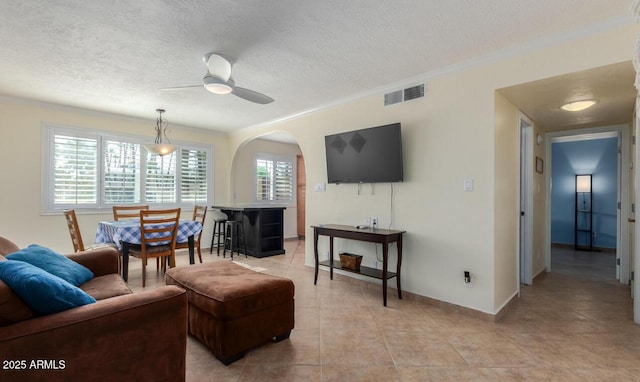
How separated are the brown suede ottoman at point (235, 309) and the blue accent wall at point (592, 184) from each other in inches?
268

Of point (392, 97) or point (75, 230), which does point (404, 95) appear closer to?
point (392, 97)

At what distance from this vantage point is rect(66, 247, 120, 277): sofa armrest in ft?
8.47

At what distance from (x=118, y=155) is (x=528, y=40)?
5.71m

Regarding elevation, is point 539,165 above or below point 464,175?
above

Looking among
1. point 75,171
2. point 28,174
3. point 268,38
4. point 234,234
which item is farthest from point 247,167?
point 268,38

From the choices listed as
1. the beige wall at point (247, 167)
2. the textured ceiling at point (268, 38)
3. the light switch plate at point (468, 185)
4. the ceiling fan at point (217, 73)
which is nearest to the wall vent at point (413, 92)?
the textured ceiling at point (268, 38)

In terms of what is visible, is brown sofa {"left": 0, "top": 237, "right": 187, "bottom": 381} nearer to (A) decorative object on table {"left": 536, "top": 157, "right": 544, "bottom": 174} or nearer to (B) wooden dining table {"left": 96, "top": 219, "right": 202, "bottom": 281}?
(B) wooden dining table {"left": 96, "top": 219, "right": 202, "bottom": 281}

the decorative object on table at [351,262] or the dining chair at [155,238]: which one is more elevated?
the dining chair at [155,238]

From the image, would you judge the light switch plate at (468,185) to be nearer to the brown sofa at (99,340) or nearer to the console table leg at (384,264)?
the console table leg at (384,264)

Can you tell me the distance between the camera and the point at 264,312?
7.24 feet

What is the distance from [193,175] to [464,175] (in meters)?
4.92

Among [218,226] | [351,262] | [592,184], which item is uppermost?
[592,184]

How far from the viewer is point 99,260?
2.64m

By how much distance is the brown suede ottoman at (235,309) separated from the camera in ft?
6.62
